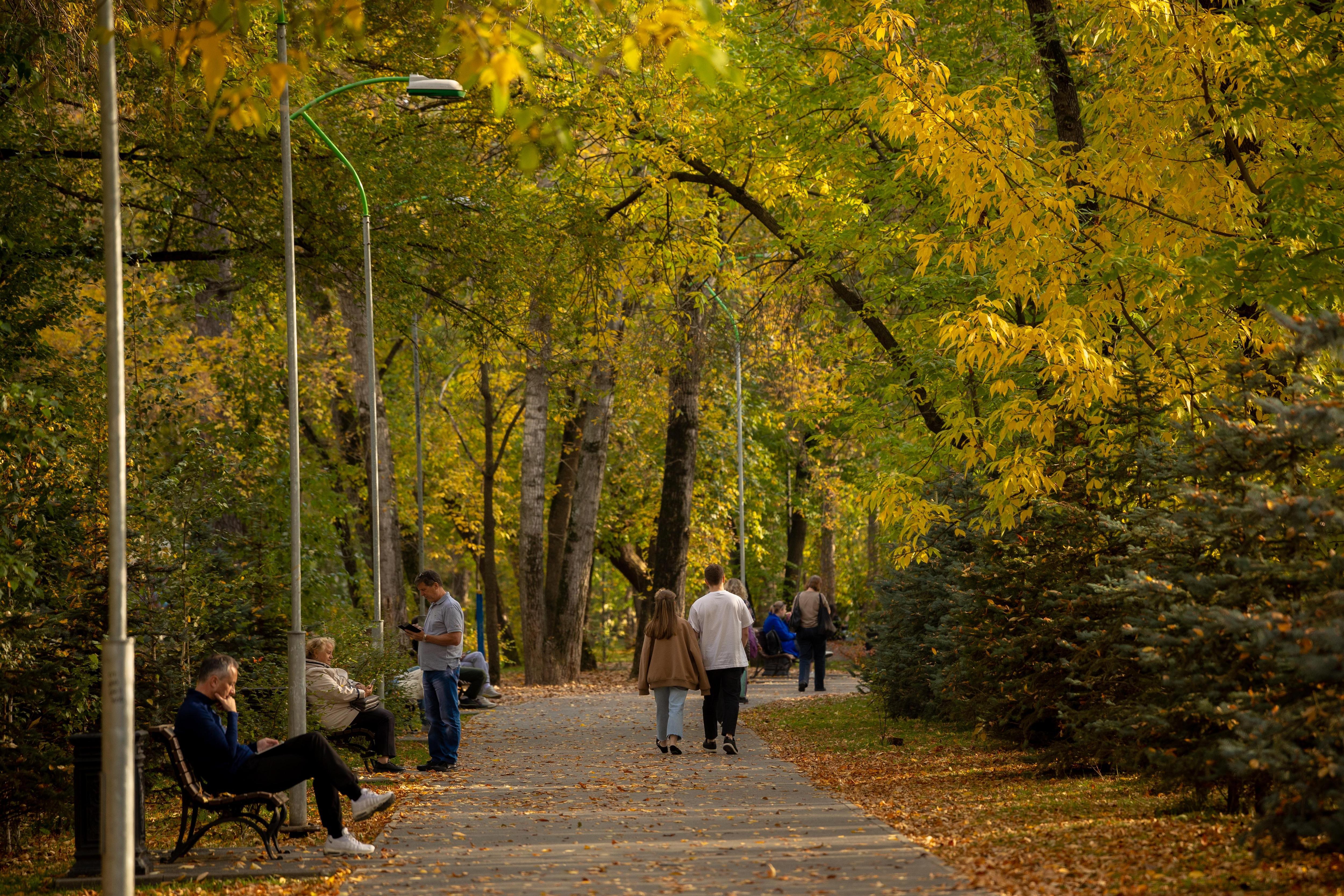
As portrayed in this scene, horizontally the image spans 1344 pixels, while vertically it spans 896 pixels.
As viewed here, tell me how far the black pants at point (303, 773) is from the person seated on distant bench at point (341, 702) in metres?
3.46

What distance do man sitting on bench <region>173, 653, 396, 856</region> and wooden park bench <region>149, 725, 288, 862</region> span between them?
0.30 feet

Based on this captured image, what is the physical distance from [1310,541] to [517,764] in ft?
29.1

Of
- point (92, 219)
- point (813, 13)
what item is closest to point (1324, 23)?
point (813, 13)

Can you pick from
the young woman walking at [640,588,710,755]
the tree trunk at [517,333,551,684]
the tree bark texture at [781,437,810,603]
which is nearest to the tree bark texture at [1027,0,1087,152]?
the young woman walking at [640,588,710,755]

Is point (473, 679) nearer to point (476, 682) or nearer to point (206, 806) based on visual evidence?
point (476, 682)

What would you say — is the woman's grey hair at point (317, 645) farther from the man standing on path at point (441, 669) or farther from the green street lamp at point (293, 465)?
the man standing on path at point (441, 669)

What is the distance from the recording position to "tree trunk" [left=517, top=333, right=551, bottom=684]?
28281 mm

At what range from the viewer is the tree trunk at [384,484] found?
24.4 m

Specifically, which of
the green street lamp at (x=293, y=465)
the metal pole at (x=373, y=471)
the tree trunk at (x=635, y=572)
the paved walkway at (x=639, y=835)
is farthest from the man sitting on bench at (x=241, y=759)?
the tree trunk at (x=635, y=572)

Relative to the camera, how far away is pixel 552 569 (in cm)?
3247

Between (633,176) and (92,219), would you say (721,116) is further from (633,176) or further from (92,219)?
(92,219)

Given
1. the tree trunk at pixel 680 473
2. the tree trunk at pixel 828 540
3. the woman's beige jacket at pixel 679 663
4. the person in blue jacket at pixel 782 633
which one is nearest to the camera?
the woman's beige jacket at pixel 679 663

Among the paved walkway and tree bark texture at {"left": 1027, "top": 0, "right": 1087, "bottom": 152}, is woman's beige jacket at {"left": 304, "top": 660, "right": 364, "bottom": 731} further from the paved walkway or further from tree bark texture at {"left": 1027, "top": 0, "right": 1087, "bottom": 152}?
tree bark texture at {"left": 1027, "top": 0, "right": 1087, "bottom": 152}

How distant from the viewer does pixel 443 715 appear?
553 inches
